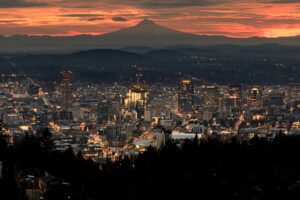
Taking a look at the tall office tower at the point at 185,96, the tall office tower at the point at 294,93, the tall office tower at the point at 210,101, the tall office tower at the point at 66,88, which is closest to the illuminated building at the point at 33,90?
the tall office tower at the point at 66,88

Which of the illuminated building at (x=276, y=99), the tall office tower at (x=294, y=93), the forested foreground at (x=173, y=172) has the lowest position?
the tall office tower at (x=294, y=93)

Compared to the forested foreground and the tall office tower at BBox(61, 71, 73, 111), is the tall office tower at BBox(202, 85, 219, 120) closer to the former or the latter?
the tall office tower at BBox(61, 71, 73, 111)

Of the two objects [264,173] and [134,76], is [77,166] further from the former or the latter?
[134,76]

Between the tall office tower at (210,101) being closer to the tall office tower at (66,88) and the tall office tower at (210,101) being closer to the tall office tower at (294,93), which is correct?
the tall office tower at (294,93)

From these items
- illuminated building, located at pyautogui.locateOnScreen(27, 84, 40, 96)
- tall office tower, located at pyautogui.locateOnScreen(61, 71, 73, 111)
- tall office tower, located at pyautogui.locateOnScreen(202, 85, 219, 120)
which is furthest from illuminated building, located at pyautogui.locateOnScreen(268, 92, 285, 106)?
illuminated building, located at pyautogui.locateOnScreen(27, 84, 40, 96)

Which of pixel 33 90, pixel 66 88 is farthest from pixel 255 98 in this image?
pixel 33 90

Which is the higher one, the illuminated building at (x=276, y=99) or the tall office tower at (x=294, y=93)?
the illuminated building at (x=276, y=99)
